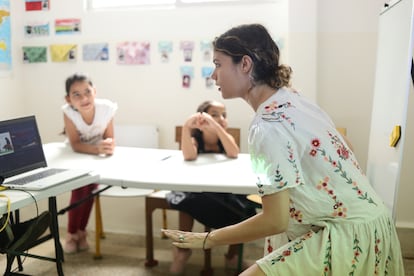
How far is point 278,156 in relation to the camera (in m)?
1.23

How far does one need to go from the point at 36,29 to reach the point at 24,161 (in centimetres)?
173

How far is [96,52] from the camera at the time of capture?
11.5 feet

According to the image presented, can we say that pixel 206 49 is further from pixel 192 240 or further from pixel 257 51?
pixel 192 240

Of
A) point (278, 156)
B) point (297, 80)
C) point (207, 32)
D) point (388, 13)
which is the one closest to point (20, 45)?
point (207, 32)

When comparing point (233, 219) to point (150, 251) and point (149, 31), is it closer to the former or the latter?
point (150, 251)

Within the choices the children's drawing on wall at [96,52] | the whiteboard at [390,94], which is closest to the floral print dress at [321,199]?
the whiteboard at [390,94]

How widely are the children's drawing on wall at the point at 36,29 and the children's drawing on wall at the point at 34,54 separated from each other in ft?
0.35

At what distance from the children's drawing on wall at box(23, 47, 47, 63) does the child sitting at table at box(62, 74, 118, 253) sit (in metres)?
0.73

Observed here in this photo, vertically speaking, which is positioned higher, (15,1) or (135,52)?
(15,1)

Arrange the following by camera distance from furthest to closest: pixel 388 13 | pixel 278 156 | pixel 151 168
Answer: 1. pixel 151 168
2. pixel 388 13
3. pixel 278 156

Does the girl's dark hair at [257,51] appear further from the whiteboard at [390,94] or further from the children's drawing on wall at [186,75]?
the children's drawing on wall at [186,75]

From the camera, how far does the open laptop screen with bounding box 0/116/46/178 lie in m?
2.10

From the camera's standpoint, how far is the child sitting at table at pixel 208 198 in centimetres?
258

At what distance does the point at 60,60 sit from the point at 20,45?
354mm
